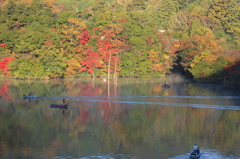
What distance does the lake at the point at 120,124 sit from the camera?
55.5ft

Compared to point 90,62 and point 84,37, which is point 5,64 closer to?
point 90,62

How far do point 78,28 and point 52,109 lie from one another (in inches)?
1096

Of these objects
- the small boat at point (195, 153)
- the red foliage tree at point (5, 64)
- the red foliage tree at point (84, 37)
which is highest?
the red foliage tree at point (84, 37)

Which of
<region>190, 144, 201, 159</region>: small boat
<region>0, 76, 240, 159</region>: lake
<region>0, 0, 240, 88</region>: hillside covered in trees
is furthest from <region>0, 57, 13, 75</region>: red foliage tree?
<region>190, 144, 201, 159</region>: small boat

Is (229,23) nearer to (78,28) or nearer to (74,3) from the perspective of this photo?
(78,28)

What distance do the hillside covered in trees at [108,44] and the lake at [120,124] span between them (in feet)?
45.6

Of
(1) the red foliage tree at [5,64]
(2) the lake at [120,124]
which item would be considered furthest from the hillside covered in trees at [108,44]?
(2) the lake at [120,124]

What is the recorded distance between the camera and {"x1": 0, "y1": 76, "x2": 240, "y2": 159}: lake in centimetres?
1691

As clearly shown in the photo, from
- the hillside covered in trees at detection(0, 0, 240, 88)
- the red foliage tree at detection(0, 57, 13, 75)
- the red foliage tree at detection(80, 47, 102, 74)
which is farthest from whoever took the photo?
the red foliage tree at detection(80, 47, 102, 74)

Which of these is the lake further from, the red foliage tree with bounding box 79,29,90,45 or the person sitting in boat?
the red foliage tree with bounding box 79,29,90,45

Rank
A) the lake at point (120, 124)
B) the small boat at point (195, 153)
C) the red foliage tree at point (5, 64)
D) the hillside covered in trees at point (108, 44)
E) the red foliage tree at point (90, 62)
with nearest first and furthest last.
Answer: the small boat at point (195, 153)
the lake at point (120, 124)
the hillside covered in trees at point (108, 44)
the red foliage tree at point (5, 64)
the red foliage tree at point (90, 62)

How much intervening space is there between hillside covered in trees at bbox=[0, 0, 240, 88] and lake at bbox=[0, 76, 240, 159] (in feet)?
45.6

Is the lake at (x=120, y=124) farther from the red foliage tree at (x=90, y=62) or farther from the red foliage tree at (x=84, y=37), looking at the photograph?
the red foliage tree at (x=84, y=37)

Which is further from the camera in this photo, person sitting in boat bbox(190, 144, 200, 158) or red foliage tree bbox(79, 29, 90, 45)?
red foliage tree bbox(79, 29, 90, 45)
